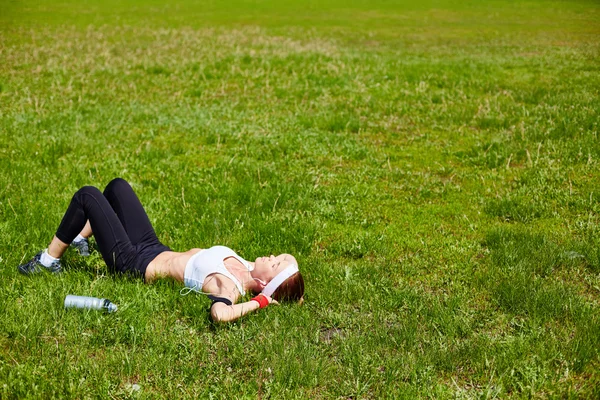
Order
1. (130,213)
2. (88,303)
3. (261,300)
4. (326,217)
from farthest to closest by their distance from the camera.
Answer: (326,217)
(130,213)
(261,300)
(88,303)

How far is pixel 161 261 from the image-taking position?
7.13 m

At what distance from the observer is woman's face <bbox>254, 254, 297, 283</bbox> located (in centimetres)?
673

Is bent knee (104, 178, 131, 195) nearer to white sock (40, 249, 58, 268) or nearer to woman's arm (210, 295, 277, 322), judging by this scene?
white sock (40, 249, 58, 268)

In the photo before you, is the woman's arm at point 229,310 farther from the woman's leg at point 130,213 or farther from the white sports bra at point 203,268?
the woman's leg at point 130,213

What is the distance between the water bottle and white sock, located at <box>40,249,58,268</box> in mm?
1156

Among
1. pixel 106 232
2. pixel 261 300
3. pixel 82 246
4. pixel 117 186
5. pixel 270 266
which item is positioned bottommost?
pixel 261 300

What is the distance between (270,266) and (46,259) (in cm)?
274

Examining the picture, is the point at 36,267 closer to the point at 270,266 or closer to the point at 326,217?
the point at 270,266

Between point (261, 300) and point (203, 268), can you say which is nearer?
point (261, 300)

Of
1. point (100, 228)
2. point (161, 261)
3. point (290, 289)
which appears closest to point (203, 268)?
point (161, 261)

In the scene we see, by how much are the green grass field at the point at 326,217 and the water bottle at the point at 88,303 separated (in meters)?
0.11

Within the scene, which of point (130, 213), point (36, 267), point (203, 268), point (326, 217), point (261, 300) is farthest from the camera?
point (326, 217)

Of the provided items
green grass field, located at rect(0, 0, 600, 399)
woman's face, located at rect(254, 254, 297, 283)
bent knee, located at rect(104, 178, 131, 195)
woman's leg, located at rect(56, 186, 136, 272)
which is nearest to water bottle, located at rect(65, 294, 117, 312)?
green grass field, located at rect(0, 0, 600, 399)

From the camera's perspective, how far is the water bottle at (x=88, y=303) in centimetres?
601
